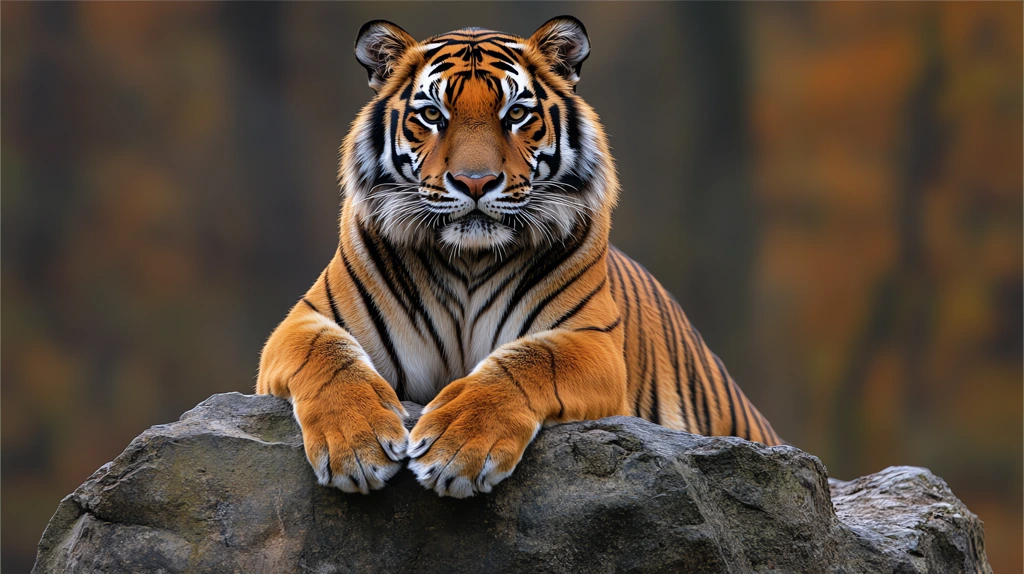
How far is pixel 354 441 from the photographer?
1857 mm

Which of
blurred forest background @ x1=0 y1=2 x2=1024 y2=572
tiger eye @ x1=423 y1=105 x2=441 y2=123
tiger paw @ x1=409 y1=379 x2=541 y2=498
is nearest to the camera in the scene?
tiger paw @ x1=409 y1=379 x2=541 y2=498

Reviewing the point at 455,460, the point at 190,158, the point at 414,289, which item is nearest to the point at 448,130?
the point at 414,289

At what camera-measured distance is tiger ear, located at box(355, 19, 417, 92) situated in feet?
7.98

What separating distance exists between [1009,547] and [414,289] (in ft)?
16.8

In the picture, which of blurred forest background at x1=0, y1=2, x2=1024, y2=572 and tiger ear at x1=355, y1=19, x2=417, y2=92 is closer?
tiger ear at x1=355, y1=19, x2=417, y2=92

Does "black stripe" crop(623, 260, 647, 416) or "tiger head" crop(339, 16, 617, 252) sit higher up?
"tiger head" crop(339, 16, 617, 252)

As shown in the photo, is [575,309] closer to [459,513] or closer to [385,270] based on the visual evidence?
[385,270]

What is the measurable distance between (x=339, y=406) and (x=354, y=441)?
0.10 metres

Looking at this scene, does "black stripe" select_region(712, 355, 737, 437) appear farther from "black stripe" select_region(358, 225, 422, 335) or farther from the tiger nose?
the tiger nose

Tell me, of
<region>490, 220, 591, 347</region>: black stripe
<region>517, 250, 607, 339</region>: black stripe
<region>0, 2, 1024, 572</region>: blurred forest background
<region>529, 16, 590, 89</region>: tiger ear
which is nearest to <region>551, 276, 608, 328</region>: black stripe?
<region>517, 250, 607, 339</region>: black stripe

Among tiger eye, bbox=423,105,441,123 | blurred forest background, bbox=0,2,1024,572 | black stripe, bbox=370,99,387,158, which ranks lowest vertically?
blurred forest background, bbox=0,2,1024,572

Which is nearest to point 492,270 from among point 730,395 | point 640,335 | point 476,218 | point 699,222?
point 476,218

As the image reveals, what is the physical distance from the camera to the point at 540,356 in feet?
6.92

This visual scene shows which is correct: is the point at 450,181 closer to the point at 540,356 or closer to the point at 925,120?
the point at 540,356
